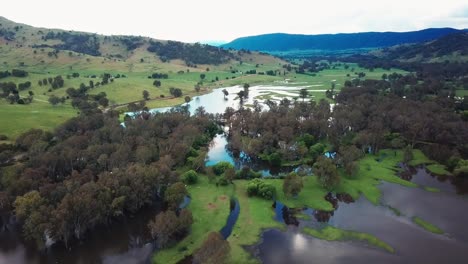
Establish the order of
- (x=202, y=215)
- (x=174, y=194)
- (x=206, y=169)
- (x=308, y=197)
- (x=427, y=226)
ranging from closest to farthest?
(x=427, y=226), (x=174, y=194), (x=202, y=215), (x=308, y=197), (x=206, y=169)

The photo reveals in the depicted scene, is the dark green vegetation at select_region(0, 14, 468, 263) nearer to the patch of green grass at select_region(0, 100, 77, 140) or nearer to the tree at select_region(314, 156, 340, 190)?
the tree at select_region(314, 156, 340, 190)

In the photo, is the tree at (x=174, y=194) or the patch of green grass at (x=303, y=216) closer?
the tree at (x=174, y=194)

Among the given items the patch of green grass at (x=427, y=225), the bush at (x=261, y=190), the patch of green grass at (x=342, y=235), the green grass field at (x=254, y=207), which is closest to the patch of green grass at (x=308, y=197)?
the green grass field at (x=254, y=207)

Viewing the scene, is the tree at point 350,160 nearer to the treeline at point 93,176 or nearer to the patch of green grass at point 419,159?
the patch of green grass at point 419,159

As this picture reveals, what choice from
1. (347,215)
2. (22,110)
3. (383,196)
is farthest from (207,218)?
(22,110)

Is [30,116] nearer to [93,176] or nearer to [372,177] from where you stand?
[93,176]

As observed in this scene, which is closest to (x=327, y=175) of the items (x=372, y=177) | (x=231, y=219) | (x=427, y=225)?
(x=372, y=177)

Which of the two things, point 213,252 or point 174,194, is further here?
point 174,194
